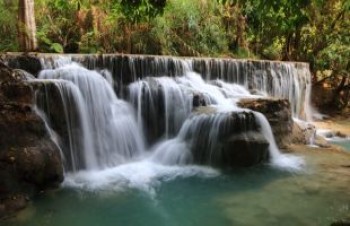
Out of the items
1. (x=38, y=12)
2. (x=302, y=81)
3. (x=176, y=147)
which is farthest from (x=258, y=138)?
(x=38, y=12)

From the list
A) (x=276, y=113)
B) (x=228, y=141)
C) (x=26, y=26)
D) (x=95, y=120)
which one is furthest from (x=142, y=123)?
(x=26, y=26)

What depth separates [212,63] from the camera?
1302 cm

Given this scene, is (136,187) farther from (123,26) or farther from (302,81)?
(302,81)

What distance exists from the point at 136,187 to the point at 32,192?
1882 millimetres

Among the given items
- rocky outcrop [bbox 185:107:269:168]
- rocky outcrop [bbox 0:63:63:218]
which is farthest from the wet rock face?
rocky outcrop [bbox 0:63:63:218]

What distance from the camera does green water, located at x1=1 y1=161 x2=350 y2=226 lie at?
6207mm

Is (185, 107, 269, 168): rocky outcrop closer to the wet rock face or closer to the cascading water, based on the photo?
the cascading water

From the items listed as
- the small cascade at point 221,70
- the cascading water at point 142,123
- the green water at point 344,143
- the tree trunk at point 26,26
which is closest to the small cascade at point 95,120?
the cascading water at point 142,123

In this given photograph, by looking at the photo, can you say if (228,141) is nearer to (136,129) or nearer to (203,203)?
(203,203)

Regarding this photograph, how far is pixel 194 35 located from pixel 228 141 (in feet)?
28.3

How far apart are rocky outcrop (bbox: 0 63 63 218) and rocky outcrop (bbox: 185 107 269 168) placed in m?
3.30

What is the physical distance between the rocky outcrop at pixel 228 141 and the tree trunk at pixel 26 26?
5.86 m

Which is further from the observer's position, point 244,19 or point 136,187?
point 244,19

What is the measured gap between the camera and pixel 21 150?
22.4ft
